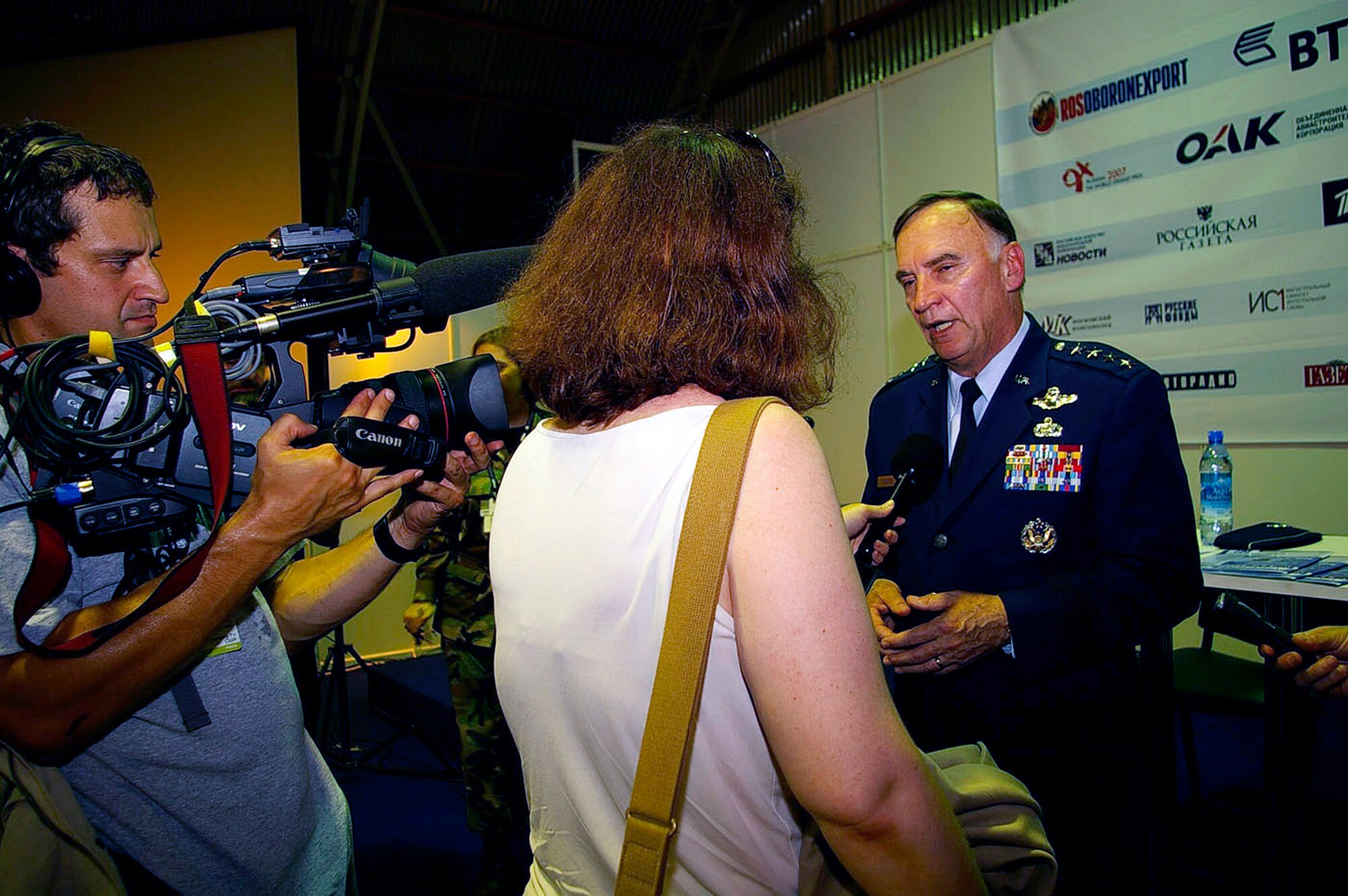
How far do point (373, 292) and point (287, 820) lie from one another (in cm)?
76

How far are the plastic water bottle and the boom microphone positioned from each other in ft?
9.84

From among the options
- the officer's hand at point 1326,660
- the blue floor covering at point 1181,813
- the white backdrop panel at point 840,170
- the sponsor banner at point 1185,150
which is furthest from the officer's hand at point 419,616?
the sponsor banner at point 1185,150

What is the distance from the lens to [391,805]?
3.61 m

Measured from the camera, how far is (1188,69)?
3494 mm

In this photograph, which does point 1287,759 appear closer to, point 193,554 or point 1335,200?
point 1335,200

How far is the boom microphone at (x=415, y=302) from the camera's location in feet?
3.24

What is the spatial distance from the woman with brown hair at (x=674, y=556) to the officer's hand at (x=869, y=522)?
0.69 m

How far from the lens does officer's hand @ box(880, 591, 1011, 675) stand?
1.59 meters

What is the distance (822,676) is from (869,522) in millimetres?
986

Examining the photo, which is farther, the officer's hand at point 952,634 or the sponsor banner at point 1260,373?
the sponsor banner at point 1260,373

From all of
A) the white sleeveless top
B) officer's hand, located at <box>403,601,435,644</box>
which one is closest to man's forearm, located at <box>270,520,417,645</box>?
the white sleeveless top

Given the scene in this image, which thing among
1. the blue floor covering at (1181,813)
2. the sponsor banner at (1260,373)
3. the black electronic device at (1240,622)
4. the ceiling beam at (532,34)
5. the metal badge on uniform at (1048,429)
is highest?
the ceiling beam at (532,34)

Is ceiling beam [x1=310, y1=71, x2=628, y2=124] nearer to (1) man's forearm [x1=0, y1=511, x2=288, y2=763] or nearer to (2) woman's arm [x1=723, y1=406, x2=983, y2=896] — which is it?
(1) man's forearm [x1=0, y1=511, x2=288, y2=763]

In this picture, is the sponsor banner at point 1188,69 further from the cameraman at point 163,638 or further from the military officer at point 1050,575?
the cameraman at point 163,638
